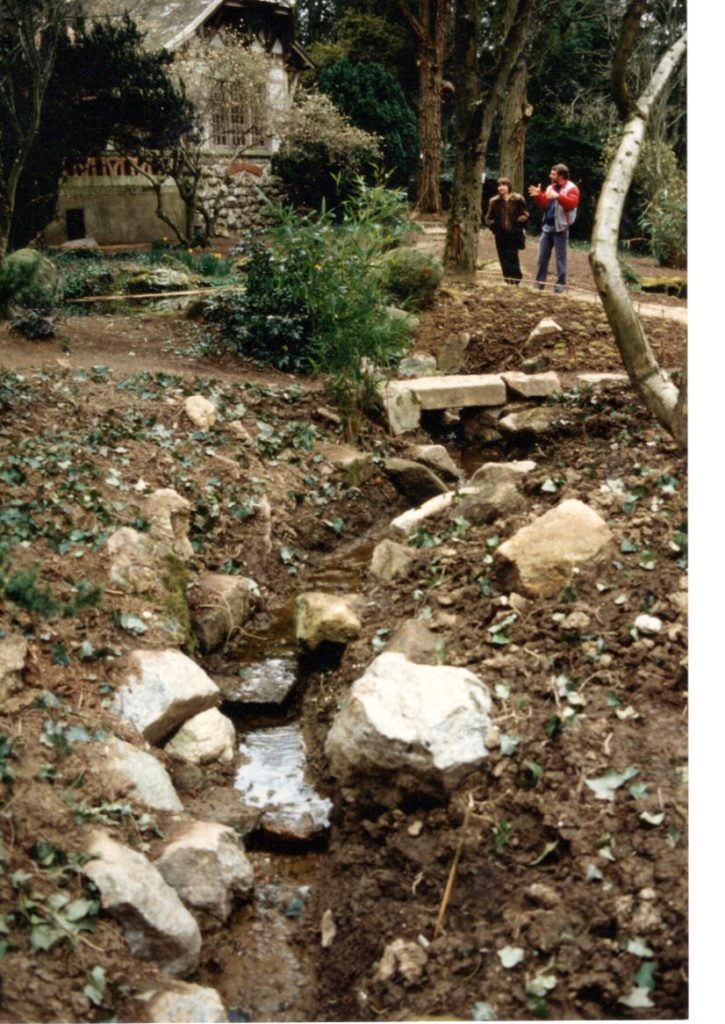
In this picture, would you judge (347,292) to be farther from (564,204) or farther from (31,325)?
(564,204)

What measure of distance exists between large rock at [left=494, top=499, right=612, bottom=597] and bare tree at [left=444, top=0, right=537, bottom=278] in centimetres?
812

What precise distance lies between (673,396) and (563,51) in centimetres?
1612

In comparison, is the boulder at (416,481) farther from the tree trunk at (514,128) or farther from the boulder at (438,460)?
the tree trunk at (514,128)

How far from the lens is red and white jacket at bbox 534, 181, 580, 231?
11.2 metres

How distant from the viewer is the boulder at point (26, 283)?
691 cm

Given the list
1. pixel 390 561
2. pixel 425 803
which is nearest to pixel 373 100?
pixel 390 561

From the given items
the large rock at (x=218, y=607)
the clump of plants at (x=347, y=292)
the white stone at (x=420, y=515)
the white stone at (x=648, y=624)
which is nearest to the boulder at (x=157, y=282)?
the clump of plants at (x=347, y=292)

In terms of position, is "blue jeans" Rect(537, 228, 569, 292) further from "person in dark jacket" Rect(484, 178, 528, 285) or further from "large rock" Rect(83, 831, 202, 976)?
"large rock" Rect(83, 831, 202, 976)

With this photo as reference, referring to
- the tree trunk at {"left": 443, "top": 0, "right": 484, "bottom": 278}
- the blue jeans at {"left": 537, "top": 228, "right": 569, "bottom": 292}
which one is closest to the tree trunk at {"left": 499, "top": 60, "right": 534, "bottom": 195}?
the tree trunk at {"left": 443, "top": 0, "right": 484, "bottom": 278}

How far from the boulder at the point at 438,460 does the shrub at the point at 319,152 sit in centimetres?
1104
